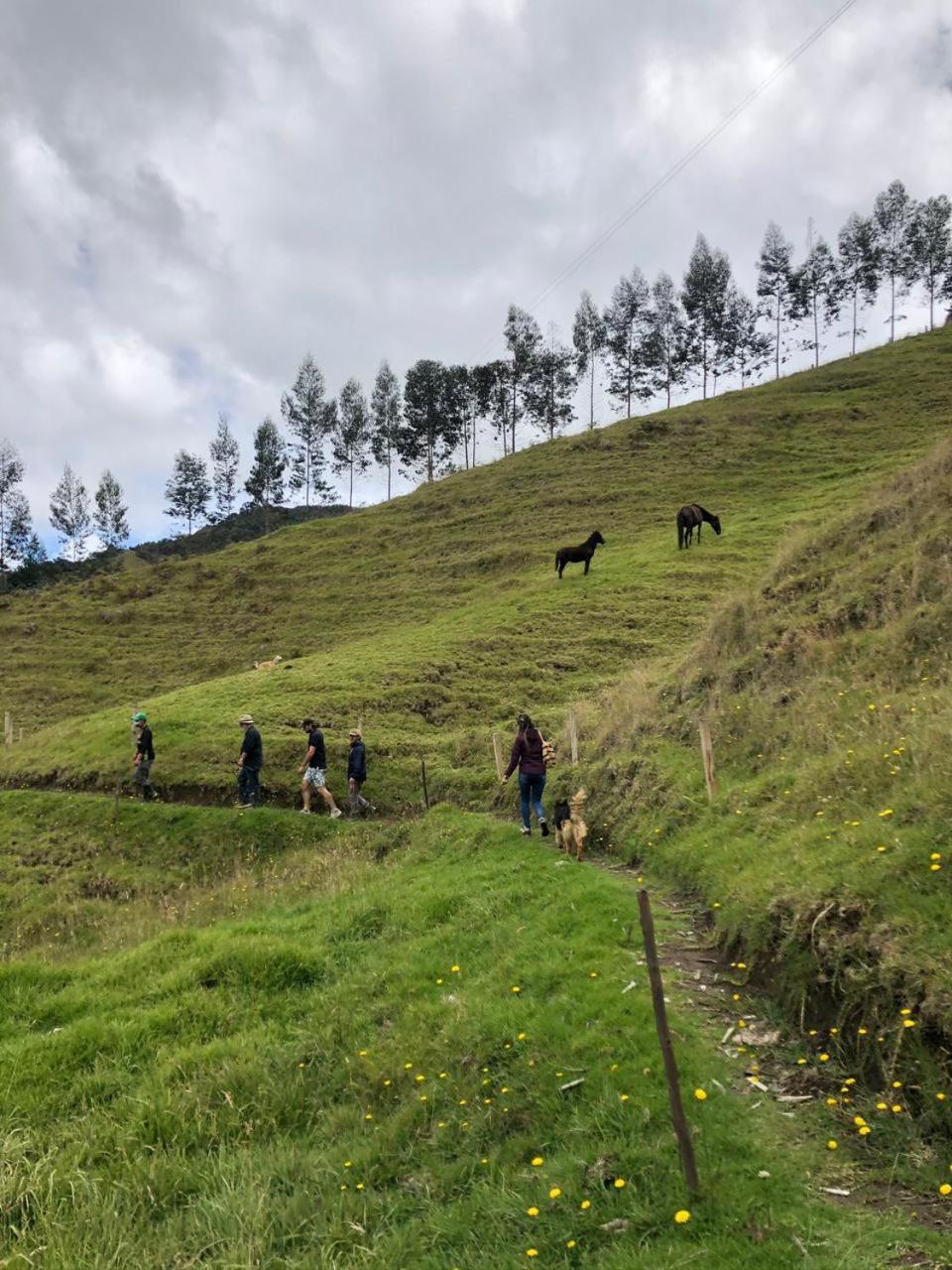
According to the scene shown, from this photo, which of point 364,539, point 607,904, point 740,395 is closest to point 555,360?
point 740,395

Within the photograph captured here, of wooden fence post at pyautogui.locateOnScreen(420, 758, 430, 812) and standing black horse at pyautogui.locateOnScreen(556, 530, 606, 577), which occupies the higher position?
standing black horse at pyautogui.locateOnScreen(556, 530, 606, 577)

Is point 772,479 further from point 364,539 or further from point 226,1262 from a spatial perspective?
point 226,1262

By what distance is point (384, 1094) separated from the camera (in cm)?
698

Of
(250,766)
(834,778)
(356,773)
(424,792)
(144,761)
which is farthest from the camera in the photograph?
(144,761)

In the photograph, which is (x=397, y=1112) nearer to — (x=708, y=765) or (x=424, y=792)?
(x=708, y=765)

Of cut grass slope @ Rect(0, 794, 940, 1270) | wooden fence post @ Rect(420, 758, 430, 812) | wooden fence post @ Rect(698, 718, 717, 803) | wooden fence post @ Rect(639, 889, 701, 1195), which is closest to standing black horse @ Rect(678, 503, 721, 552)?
wooden fence post @ Rect(420, 758, 430, 812)

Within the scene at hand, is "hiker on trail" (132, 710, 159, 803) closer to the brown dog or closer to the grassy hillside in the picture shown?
the grassy hillside

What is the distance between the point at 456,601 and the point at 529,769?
2957cm

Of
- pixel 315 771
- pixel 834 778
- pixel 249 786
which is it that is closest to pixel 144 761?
pixel 249 786

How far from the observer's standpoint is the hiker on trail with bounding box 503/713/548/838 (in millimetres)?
13211

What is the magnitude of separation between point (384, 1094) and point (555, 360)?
9119 cm

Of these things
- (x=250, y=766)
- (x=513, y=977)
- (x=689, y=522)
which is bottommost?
(x=513, y=977)

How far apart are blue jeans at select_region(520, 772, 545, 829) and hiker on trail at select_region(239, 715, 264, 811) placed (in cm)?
866

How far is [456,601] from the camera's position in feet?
140
